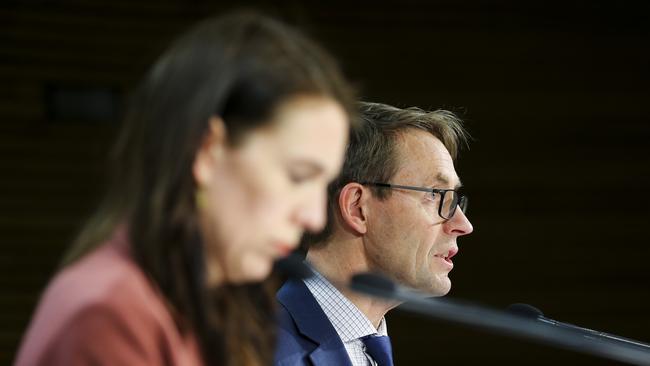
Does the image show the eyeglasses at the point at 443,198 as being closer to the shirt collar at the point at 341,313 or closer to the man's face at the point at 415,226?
the man's face at the point at 415,226

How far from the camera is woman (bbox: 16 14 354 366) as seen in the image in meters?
1.12

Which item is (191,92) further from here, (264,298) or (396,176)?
(396,176)

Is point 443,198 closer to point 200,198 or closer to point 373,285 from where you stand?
point 373,285

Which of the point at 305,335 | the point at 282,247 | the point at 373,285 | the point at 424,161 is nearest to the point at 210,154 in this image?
the point at 282,247

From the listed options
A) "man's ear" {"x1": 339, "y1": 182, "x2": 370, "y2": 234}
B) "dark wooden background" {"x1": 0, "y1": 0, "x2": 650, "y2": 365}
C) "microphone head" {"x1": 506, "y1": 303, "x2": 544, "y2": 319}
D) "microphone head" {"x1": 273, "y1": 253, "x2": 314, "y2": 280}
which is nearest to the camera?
"microphone head" {"x1": 273, "y1": 253, "x2": 314, "y2": 280}

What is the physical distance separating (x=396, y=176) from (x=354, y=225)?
6.6 inches

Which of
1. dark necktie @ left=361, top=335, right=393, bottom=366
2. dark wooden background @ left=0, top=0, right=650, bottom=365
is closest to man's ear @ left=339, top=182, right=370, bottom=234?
dark necktie @ left=361, top=335, right=393, bottom=366

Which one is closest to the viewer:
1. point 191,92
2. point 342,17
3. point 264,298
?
point 191,92

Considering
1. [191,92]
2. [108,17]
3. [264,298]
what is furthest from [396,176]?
[108,17]

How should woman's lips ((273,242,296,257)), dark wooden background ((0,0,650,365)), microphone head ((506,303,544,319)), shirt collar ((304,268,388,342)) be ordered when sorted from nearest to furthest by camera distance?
woman's lips ((273,242,296,257)) < microphone head ((506,303,544,319)) < shirt collar ((304,268,388,342)) < dark wooden background ((0,0,650,365))

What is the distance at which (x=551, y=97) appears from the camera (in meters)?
5.44

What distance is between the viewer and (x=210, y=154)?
3.75 ft

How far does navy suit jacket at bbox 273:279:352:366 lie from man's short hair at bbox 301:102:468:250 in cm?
18

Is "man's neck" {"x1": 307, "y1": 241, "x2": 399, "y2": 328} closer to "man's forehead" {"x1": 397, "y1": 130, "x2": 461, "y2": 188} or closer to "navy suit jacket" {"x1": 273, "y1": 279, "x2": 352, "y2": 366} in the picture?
"navy suit jacket" {"x1": 273, "y1": 279, "x2": 352, "y2": 366}
